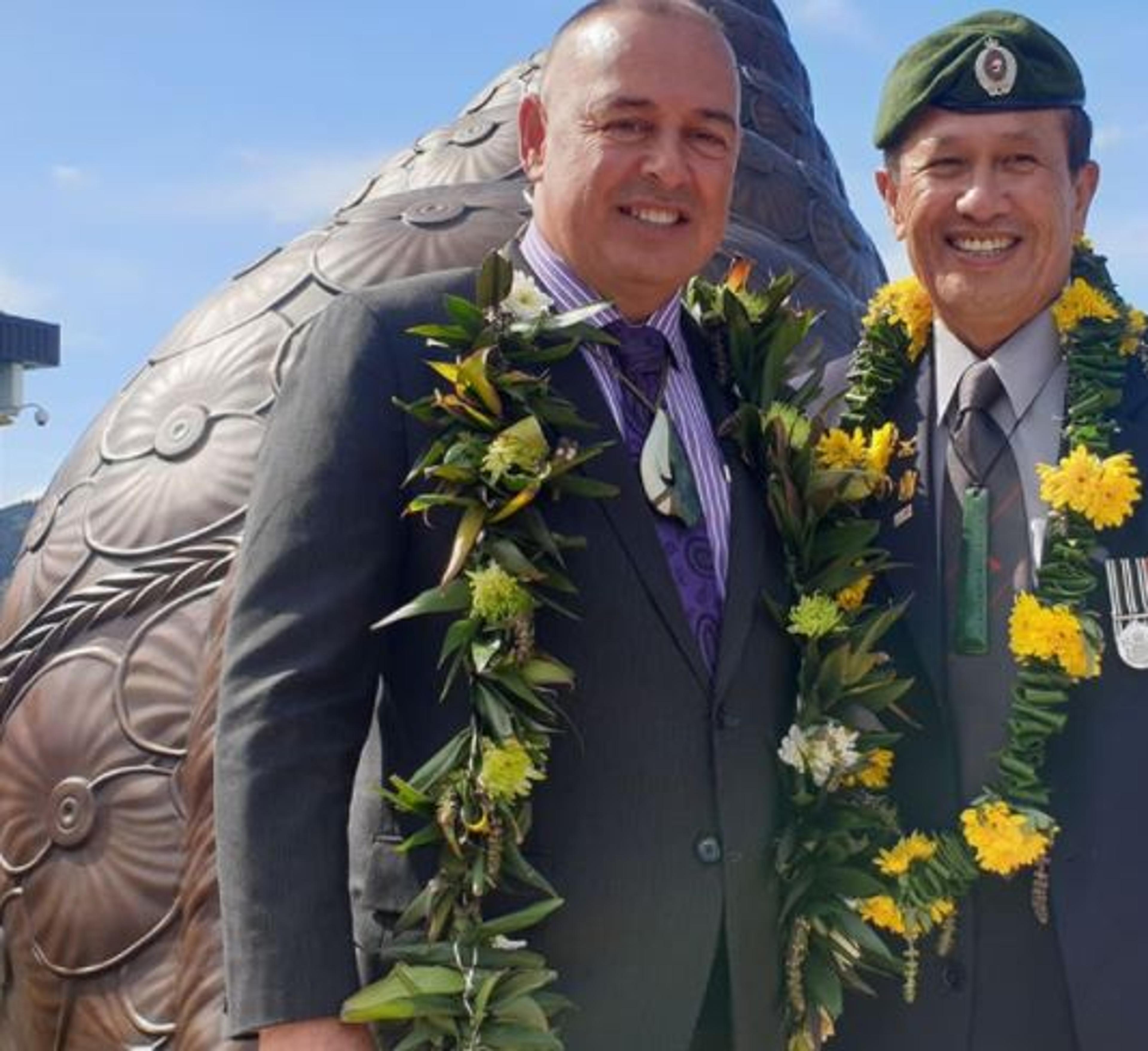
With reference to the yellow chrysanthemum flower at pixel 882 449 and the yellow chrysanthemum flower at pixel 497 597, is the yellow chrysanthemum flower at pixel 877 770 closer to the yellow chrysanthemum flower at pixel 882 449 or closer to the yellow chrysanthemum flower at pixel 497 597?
the yellow chrysanthemum flower at pixel 882 449

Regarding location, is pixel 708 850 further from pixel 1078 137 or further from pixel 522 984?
pixel 1078 137

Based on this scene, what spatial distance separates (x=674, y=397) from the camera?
105 inches

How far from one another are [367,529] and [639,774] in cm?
54

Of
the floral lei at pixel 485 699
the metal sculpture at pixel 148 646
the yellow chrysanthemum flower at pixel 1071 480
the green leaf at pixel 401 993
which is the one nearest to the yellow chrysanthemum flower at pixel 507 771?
the floral lei at pixel 485 699

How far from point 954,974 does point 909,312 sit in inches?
50.1

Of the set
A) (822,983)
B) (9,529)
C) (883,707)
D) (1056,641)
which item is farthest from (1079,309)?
(9,529)

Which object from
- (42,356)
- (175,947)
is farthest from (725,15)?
(42,356)

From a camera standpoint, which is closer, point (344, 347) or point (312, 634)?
point (312, 634)

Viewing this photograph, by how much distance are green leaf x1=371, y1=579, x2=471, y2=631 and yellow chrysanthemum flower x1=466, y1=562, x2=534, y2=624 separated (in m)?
0.01

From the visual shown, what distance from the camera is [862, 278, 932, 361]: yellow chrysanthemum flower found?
10.5 feet

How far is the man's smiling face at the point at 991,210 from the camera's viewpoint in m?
2.93

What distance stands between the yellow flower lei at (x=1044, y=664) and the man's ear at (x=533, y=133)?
77cm

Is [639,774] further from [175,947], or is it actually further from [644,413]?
[175,947]

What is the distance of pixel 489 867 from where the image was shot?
7.44 ft
